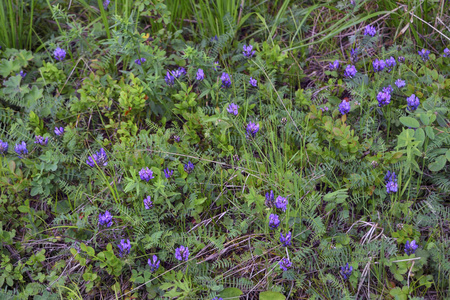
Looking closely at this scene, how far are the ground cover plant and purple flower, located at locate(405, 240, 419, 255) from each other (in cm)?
2

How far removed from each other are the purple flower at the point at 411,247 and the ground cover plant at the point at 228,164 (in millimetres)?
16

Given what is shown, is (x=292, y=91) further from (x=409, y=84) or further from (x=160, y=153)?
(x=160, y=153)

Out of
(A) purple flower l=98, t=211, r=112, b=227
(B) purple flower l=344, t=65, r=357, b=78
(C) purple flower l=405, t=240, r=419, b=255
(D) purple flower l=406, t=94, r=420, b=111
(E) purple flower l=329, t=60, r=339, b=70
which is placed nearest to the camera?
(C) purple flower l=405, t=240, r=419, b=255

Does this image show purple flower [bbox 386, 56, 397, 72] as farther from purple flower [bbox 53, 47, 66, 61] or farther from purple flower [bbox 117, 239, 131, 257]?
purple flower [bbox 53, 47, 66, 61]

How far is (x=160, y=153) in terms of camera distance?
2.60 meters

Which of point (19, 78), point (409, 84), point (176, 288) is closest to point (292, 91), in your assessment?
point (409, 84)

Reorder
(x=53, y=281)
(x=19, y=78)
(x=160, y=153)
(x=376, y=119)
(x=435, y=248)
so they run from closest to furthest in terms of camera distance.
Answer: (x=435, y=248) < (x=53, y=281) < (x=160, y=153) < (x=376, y=119) < (x=19, y=78)

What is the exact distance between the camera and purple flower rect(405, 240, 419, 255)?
2.11 meters

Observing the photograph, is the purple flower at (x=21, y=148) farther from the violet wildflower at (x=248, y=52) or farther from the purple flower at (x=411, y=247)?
the purple flower at (x=411, y=247)

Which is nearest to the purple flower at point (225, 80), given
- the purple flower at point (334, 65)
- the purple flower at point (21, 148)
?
the purple flower at point (334, 65)

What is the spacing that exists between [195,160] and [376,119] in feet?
Result: 3.98

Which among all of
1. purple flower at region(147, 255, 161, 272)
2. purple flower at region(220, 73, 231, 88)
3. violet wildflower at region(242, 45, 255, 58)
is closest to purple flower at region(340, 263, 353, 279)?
purple flower at region(147, 255, 161, 272)

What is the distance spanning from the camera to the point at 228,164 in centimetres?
265

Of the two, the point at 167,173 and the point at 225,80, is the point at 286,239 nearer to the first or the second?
the point at 167,173
